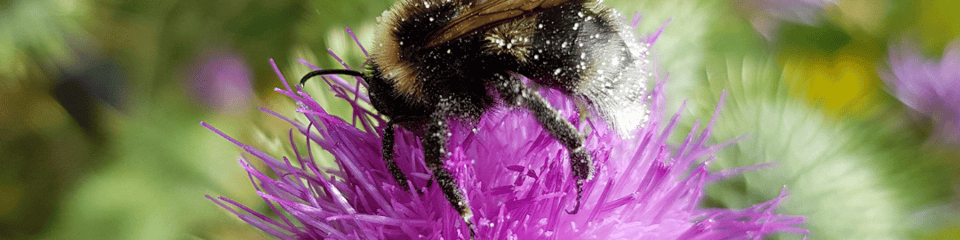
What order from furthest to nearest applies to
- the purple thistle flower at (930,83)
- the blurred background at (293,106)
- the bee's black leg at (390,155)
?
the purple thistle flower at (930,83)
the blurred background at (293,106)
the bee's black leg at (390,155)

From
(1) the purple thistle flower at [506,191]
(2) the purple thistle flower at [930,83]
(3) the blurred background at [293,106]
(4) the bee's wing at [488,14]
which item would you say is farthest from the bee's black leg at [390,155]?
(2) the purple thistle flower at [930,83]

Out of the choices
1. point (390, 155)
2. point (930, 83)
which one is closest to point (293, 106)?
point (390, 155)

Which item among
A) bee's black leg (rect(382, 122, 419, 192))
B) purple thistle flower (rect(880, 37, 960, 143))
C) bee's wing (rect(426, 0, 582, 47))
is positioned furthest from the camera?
purple thistle flower (rect(880, 37, 960, 143))

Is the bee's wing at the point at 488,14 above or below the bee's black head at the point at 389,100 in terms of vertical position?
above

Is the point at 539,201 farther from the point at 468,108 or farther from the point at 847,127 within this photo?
the point at 847,127

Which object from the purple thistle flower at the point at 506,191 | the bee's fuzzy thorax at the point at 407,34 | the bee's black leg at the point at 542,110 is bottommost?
the purple thistle flower at the point at 506,191

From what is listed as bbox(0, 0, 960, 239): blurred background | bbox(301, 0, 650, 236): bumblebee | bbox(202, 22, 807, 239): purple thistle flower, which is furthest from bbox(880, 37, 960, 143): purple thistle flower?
bbox(301, 0, 650, 236): bumblebee

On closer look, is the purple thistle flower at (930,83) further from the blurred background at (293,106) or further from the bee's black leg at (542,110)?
the bee's black leg at (542,110)

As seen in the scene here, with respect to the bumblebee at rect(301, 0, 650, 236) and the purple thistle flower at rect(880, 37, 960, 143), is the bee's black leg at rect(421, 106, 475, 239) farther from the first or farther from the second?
the purple thistle flower at rect(880, 37, 960, 143)
